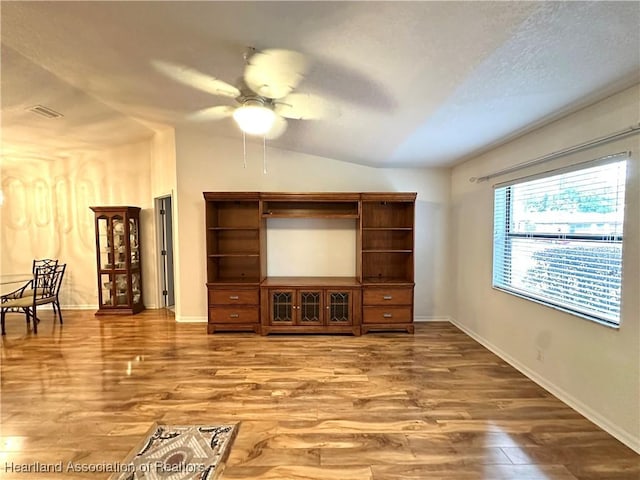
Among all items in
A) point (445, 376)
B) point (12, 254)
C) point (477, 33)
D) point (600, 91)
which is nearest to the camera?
point (477, 33)

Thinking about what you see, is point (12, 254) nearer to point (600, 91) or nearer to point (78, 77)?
point (78, 77)

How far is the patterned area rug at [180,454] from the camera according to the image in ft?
5.70

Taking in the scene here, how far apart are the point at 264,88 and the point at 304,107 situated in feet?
1.52

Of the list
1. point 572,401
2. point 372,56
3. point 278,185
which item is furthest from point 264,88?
point 572,401

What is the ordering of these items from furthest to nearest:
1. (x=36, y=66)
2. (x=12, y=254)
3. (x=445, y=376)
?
(x=12, y=254) → (x=445, y=376) → (x=36, y=66)

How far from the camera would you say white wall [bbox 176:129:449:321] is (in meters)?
4.53

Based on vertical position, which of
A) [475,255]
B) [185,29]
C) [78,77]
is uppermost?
[78,77]

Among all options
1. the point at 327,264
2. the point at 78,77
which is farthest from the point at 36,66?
the point at 327,264

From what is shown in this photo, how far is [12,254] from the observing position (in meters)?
5.39

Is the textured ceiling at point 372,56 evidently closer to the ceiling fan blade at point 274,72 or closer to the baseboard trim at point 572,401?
the ceiling fan blade at point 274,72

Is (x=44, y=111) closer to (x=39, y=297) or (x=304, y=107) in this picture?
(x=39, y=297)

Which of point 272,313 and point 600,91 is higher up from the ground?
point 600,91

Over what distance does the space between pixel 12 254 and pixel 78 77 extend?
451 cm

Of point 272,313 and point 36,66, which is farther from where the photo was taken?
point 272,313
